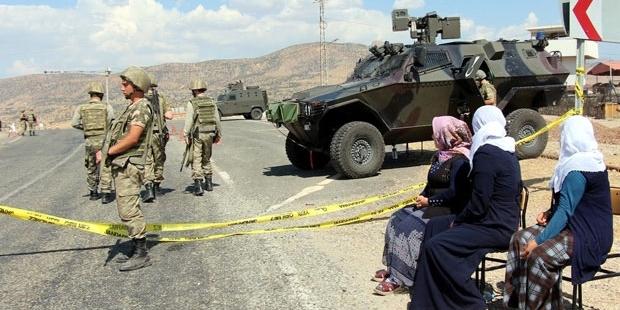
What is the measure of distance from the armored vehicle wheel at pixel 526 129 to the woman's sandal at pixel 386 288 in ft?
24.2

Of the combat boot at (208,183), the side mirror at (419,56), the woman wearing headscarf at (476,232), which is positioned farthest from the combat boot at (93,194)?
the woman wearing headscarf at (476,232)

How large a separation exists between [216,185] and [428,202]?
19.5 ft

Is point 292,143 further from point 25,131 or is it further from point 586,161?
point 25,131

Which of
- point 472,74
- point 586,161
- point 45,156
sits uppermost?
point 472,74

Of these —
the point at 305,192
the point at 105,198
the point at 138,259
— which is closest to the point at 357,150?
the point at 305,192

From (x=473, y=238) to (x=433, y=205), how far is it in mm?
647

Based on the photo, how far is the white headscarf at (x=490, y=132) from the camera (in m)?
3.71

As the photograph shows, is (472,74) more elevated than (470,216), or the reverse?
(472,74)

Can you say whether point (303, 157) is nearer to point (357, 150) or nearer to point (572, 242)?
point (357, 150)

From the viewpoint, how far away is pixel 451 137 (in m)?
4.33

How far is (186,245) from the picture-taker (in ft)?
19.0

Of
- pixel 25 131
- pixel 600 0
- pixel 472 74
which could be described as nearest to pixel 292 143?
pixel 472 74

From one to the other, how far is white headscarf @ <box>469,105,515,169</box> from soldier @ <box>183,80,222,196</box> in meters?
5.70

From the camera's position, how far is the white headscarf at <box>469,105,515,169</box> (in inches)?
146
